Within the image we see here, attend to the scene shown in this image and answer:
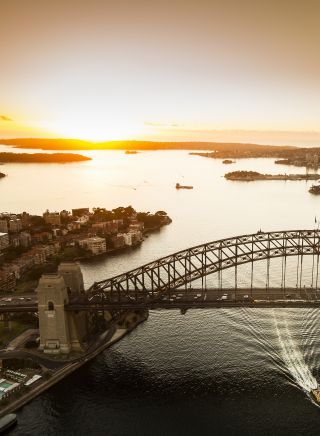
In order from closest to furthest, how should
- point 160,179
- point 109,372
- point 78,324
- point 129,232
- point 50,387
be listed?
point 50,387 → point 109,372 → point 78,324 → point 129,232 → point 160,179

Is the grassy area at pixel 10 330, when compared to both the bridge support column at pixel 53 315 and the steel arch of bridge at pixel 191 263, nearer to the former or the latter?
the bridge support column at pixel 53 315

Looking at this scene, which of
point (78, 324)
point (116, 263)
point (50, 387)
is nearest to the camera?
point (50, 387)

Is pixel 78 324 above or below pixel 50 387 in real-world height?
above

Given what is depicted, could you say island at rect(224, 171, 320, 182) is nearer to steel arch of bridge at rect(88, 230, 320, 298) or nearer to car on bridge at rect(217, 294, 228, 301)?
steel arch of bridge at rect(88, 230, 320, 298)

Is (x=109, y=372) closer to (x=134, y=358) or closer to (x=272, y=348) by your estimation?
(x=134, y=358)

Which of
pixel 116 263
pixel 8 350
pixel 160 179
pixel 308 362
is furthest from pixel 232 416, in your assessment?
pixel 160 179

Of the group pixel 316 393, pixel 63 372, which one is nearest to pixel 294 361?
pixel 316 393

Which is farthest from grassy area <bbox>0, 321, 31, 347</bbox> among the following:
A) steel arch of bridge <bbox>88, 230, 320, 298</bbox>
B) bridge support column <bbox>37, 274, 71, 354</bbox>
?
steel arch of bridge <bbox>88, 230, 320, 298</bbox>
